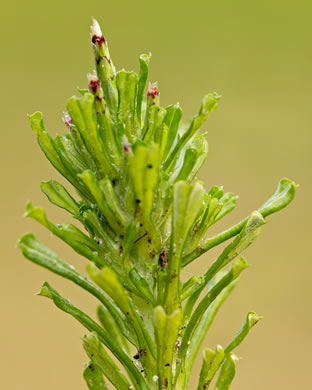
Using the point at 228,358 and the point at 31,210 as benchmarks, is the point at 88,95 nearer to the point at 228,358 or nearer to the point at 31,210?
the point at 31,210

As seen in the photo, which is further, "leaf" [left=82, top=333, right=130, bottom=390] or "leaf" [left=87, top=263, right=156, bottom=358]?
"leaf" [left=82, top=333, right=130, bottom=390]

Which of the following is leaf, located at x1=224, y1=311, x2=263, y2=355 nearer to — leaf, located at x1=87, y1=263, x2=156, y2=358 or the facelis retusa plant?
the facelis retusa plant

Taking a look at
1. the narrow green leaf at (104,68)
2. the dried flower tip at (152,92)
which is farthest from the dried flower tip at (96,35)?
the dried flower tip at (152,92)

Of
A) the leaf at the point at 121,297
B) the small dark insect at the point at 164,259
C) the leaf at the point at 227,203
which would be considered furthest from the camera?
the leaf at the point at 227,203

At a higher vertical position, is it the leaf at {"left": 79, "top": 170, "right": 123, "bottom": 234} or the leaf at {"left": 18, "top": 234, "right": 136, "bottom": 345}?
the leaf at {"left": 79, "top": 170, "right": 123, "bottom": 234}

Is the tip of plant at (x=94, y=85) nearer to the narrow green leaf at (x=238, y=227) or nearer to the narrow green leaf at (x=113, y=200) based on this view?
the narrow green leaf at (x=113, y=200)

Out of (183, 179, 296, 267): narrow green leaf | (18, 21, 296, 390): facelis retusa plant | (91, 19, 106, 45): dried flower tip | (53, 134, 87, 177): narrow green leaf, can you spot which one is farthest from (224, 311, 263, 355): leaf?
(91, 19, 106, 45): dried flower tip

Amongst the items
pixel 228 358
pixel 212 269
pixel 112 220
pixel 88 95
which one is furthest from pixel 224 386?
pixel 88 95

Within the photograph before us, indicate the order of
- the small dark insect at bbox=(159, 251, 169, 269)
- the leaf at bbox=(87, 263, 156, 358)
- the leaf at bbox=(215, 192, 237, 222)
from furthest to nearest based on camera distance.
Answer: the leaf at bbox=(215, 192, 237, 222) → the small dark insect at bbox=(159, 251, 169, 269) → the leaf at bbox=(87, 263, 156, 358)

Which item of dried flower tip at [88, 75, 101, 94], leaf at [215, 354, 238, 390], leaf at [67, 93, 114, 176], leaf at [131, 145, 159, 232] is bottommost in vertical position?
leaf at [215, 354, 238, 390]

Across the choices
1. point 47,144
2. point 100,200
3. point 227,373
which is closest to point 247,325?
point 227,373
